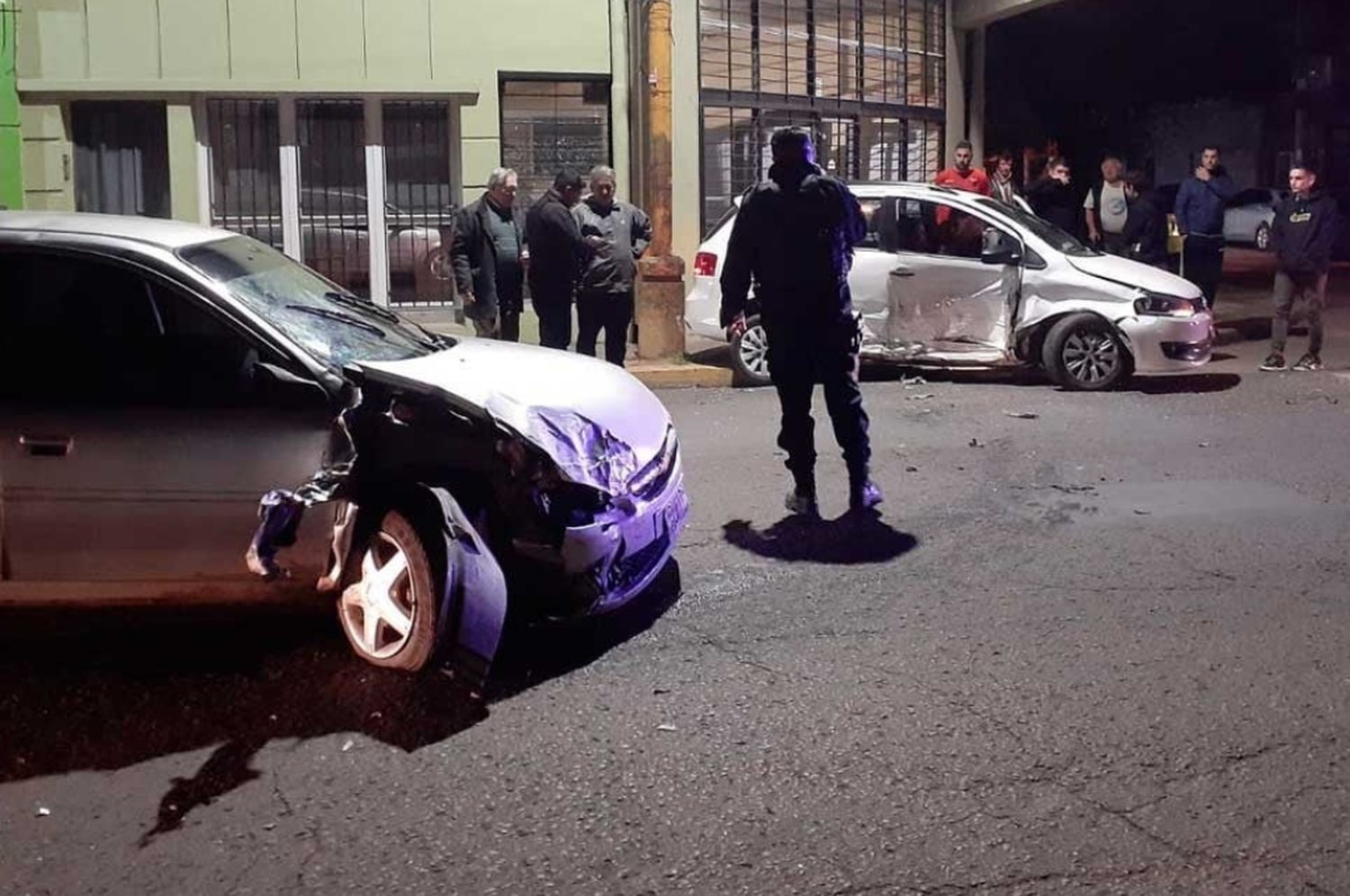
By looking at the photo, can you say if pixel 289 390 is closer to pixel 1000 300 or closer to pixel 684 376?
pixel 684 376

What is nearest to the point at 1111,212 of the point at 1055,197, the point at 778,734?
the point at 1055,197

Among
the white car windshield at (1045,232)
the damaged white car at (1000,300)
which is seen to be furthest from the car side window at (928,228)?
the white car windshield at (1045,232)

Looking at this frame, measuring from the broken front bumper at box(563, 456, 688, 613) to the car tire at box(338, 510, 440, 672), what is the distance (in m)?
0.48

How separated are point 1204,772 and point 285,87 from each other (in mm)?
12332

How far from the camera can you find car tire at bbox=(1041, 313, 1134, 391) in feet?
37.1

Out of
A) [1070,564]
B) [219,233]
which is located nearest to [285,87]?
[219,233]

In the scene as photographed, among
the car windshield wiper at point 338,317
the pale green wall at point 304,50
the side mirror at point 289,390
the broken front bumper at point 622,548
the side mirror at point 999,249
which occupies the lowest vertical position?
the broken front bumper at point 622,548

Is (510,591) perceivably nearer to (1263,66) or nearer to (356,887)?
(356,887)

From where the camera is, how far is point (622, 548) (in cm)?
519

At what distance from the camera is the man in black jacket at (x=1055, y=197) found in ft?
47.8

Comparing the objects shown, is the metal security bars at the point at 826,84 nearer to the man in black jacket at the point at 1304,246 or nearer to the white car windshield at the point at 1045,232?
the white car windshield at the point at 1045,232

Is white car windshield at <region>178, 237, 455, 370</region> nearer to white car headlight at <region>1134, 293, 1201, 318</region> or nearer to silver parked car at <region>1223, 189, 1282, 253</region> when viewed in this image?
white car headlight at <region>1134, 293, 1201, 318</region>

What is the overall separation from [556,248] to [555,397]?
520cm

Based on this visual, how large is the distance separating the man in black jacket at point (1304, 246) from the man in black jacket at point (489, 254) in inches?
245
